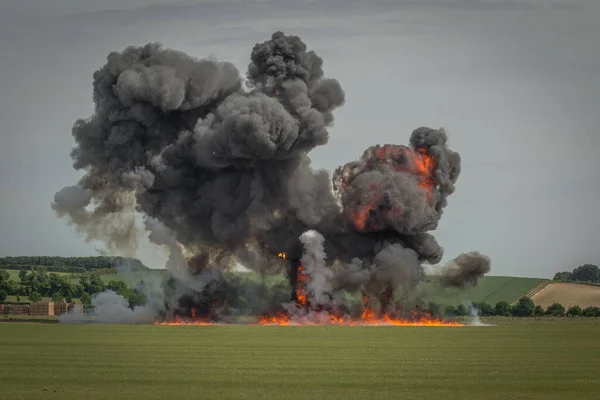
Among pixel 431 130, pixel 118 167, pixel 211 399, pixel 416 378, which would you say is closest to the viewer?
pixel 211 399

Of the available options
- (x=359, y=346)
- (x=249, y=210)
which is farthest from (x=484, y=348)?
(x=249, y=210)

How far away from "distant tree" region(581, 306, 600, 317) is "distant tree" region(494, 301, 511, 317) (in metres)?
12.7

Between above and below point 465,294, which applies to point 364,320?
below

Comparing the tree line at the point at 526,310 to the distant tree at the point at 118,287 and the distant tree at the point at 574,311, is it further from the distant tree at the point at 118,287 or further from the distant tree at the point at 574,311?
the distant tree at the point at 118,287

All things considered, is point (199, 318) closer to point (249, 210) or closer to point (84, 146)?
Answer: point (249, 210)

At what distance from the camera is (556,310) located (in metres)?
168

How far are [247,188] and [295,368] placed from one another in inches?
2856

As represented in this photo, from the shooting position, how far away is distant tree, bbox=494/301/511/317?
564ft

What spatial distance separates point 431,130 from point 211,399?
307ft

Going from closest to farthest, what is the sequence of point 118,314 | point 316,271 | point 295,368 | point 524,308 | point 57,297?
point 295,368, point 118,314, point 316,271, point 524,308, point 57,297

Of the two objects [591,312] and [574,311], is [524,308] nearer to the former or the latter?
[574,311]

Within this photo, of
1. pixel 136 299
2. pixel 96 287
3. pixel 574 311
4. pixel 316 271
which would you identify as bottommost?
pixel 574 311

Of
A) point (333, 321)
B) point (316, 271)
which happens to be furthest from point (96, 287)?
point (333, 321)

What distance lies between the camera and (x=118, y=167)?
118 meters
